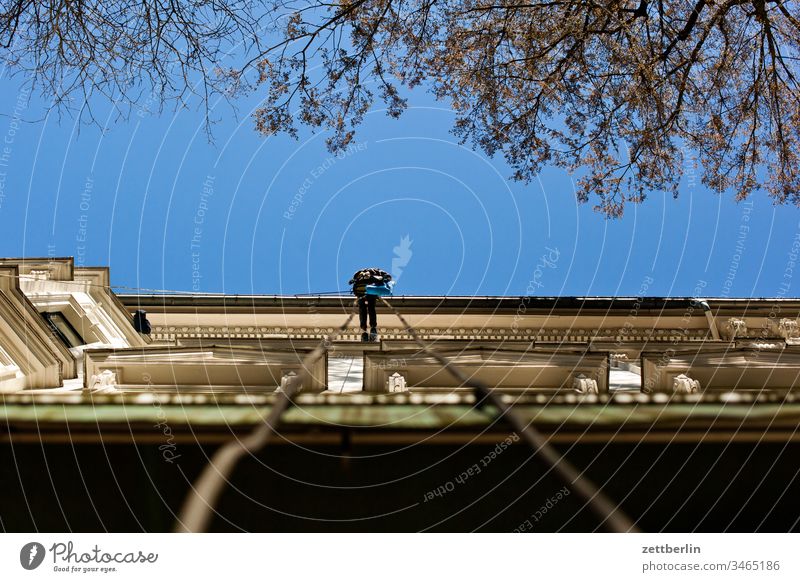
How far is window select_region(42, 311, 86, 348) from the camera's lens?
11055mm

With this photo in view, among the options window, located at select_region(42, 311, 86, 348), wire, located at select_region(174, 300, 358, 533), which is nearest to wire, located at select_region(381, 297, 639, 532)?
wire, located at select_region(174, 300, 358, 533)

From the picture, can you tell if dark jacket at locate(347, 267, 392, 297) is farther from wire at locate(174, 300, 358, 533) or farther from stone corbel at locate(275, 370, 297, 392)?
wire at locate(174, 300, 358, 533)

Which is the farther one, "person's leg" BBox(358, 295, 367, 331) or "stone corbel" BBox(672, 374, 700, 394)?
"person's leg" BBox(358, 295, 367, 331)

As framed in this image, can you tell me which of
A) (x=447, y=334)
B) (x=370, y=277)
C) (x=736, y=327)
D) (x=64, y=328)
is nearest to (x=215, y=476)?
(x=370, y=277)

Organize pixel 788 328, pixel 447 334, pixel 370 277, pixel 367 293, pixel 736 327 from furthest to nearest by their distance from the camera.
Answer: pixel 447 334, pixel 736 327, pixel 788 328, pixel 367 293, pixel 370 277

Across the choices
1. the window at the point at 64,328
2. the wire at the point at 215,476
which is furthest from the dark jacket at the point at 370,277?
the wire at the point at 215,476

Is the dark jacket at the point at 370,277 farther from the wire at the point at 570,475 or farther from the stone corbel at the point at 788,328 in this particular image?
the stone corbel at the point at 788,328

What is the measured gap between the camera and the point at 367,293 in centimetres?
1266

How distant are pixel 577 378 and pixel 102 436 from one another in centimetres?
822

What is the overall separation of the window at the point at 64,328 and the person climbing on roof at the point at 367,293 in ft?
25.0

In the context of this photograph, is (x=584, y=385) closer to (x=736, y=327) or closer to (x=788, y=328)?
(x=736, y=327)

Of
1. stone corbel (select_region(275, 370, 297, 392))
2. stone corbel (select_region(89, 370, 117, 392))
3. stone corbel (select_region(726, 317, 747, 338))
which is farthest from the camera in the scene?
stone corbel (select_region(726, 317, 747, 338))

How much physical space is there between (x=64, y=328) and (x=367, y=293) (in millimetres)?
8383

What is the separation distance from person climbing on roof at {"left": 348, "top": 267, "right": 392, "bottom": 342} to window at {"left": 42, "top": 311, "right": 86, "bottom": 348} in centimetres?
761
